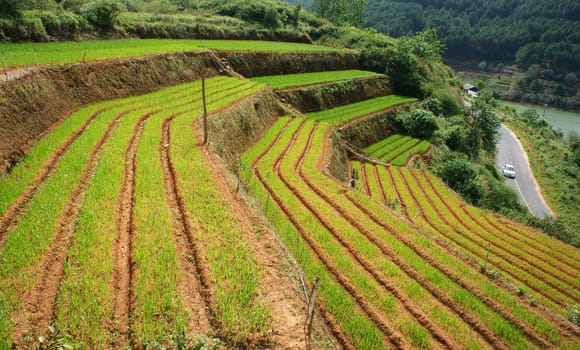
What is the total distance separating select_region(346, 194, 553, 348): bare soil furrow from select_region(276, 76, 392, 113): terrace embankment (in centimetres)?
2597

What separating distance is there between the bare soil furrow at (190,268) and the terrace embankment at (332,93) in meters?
28.0

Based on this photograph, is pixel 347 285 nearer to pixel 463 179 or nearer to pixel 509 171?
pixel 463 179

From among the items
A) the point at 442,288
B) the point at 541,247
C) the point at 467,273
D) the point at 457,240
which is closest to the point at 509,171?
the point at 541,247

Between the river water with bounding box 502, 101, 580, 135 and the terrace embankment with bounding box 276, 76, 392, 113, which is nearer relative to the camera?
the terrace embankment with bounding box 276, 76, 392, 113

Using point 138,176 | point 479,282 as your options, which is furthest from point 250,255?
point 479,282

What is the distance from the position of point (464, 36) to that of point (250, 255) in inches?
7272

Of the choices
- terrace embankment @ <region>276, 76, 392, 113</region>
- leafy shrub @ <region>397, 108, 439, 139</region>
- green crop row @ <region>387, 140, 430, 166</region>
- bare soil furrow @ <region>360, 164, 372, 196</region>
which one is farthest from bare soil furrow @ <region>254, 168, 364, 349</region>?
leafy shrub @ <region>397, 108, 439, 139</region>

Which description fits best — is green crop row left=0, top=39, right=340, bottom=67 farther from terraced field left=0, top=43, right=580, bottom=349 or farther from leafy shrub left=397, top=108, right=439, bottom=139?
leafy shrub left=397, top=108, right=439, bottom=139

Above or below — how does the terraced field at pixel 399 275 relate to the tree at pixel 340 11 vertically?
below

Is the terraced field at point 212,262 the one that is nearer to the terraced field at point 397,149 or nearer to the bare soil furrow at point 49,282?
the bare soil furrow at point 49,282

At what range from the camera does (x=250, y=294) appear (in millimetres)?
9680

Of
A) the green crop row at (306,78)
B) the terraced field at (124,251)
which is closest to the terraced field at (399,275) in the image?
the terraced field at (124,251)

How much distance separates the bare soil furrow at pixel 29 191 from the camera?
1093 cm

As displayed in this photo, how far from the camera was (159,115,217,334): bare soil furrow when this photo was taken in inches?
349
